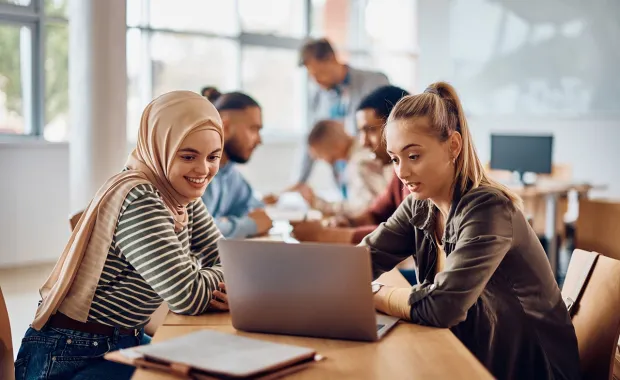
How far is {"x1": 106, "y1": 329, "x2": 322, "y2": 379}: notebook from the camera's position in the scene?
131cm

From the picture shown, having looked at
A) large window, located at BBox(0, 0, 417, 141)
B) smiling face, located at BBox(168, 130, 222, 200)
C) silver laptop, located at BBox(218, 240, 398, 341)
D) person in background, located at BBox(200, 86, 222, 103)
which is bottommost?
silver laptop, located at BBox(218, 240, 398, 341)

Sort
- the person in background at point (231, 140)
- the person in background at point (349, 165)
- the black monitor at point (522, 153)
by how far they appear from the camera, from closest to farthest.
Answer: the person in background at point (231, 140)
the person in background at point (349, 165)
the black monitor at point (522, 153)

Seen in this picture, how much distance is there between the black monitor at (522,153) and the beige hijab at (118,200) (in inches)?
190

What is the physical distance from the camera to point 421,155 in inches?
72.4

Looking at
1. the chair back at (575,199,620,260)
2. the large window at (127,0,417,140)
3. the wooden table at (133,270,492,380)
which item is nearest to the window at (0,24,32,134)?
the large window at (127,0,417,140)

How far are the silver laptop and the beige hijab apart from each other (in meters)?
0.39

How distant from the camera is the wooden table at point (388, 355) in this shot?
1.38 metres

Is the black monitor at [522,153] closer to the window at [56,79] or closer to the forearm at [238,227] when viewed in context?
the window at [56,79]

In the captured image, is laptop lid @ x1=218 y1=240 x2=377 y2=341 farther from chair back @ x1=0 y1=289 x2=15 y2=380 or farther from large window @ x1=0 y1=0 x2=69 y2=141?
large window @ x1=0 y1=0 x2=69 y2=141

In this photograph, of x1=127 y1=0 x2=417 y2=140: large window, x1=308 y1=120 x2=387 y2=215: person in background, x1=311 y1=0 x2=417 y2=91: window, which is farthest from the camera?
x1=311 y1=0 x2=417 y2=91: window

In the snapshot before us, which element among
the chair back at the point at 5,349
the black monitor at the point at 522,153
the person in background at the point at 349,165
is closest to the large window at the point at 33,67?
the person in background at the point at 349,165

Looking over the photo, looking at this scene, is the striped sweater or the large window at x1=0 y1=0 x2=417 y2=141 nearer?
the striped sweater

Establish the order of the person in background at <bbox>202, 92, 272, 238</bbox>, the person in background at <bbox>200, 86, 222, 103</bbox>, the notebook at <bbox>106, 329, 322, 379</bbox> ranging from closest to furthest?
the notebook at <bbox>106, 329, 322, 379</bbox>, the person in background at <bbox>202, 92, 272, 238</bbox>, the person in background at <bbox>200, 86, 222, 103</bbox>

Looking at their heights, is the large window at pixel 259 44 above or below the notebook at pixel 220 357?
above
